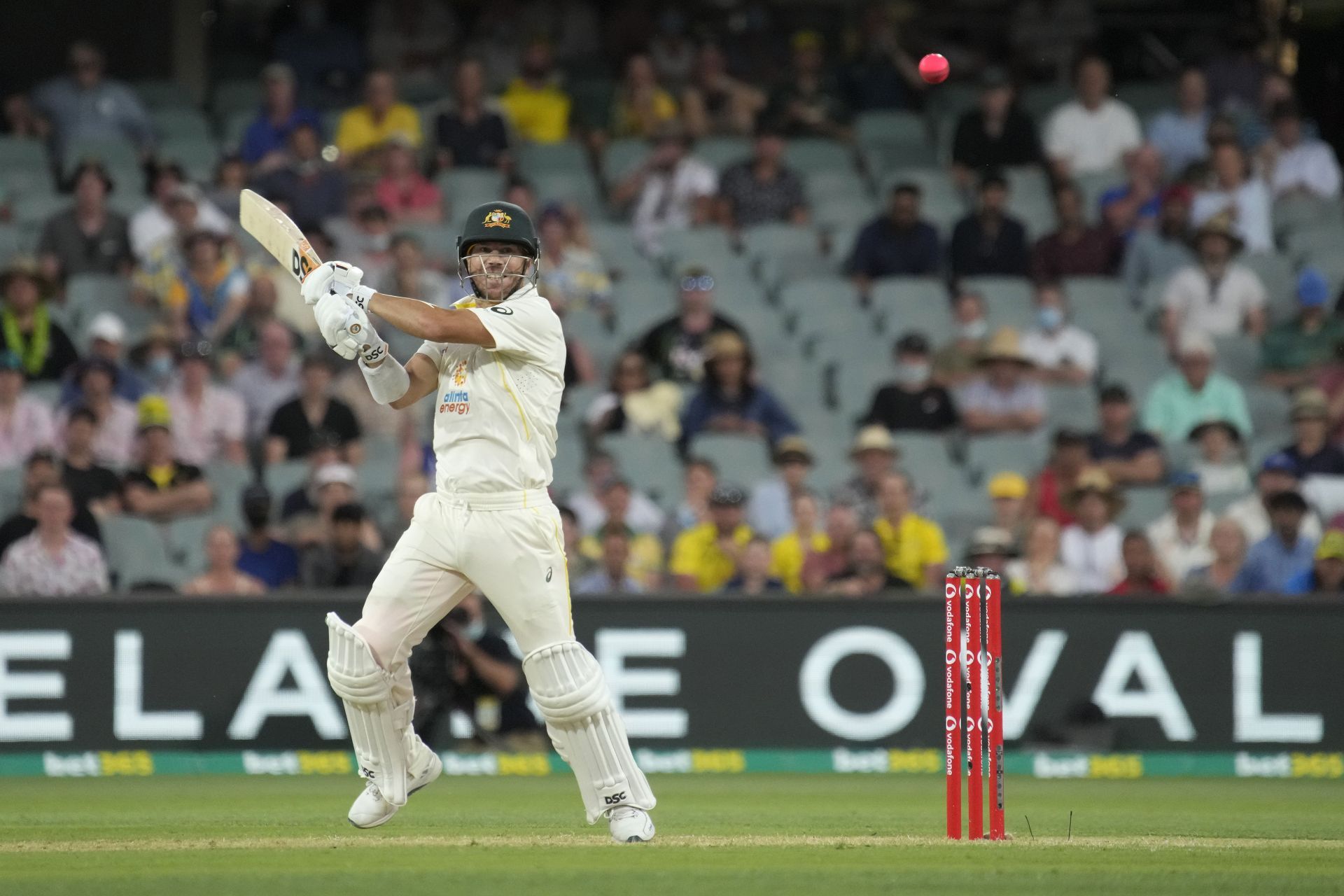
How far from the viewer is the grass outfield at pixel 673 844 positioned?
6.39m

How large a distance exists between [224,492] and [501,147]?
4.16 m

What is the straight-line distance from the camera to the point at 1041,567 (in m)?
12.6

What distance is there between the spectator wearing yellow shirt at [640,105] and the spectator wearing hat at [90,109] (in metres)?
3.70

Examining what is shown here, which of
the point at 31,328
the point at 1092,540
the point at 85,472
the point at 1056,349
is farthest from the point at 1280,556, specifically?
the point at 31,328

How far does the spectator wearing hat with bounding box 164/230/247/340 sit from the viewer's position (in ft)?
47.2

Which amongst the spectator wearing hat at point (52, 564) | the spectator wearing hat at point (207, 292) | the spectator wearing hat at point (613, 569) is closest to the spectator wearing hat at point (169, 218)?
the spectator wearing hat at point (207, 292)

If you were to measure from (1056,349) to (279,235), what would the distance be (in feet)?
27.2

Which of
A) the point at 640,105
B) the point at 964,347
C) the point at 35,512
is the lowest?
the point at 35,512

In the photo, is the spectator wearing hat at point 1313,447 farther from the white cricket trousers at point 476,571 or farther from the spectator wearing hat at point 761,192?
the white cricket trousers at point 476,571

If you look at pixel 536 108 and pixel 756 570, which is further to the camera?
pixel 536 108

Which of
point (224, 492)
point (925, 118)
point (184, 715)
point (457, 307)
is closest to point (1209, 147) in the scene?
point (925, 118)

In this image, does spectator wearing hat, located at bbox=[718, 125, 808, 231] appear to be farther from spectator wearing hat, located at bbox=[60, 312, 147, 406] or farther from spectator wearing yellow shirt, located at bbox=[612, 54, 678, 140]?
spectator wearing hat, located at bbox=[60, 312, 147, 406]

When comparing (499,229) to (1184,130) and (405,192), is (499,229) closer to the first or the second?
(405,192)

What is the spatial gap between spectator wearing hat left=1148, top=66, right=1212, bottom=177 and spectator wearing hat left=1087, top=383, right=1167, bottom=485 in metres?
3.36
